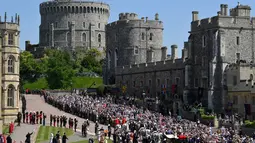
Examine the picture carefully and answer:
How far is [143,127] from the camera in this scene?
47.2 meters

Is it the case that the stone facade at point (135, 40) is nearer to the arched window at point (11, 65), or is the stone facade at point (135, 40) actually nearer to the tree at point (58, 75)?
the tree at point (58, 75)

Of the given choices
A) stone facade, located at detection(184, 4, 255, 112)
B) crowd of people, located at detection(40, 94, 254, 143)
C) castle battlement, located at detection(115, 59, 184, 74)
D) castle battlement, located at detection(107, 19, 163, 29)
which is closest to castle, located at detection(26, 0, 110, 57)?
castle battlement, located at detection(107, 19, 163, 29)

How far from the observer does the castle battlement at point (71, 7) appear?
5434 inches

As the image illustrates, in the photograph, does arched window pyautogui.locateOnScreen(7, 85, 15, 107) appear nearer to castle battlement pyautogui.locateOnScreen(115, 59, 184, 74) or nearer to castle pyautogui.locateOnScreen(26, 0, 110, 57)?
castle battlement pyautogui.locateOnScreen(115, 59, 184, 74)

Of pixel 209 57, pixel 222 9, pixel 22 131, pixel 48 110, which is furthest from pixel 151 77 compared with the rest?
pixel 22 131

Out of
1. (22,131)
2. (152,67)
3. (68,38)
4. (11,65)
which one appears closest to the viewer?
(22,131)

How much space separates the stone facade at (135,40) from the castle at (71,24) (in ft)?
143

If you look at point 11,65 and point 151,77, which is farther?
point 151,77

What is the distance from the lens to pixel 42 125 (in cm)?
5609

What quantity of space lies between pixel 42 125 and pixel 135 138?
1422 centimetres

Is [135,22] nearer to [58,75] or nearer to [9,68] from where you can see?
[58,75]

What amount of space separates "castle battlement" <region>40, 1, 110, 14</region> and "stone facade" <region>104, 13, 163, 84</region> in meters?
45.3

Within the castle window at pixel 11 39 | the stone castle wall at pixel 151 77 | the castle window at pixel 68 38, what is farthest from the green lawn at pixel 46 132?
the castle window at pixel 68 38

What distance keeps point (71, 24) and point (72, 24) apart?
0.69 ft
